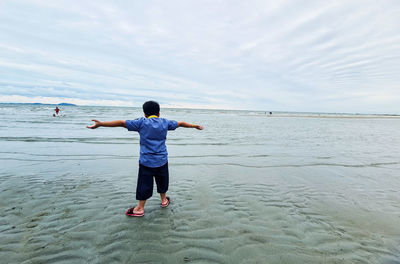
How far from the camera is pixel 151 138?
4.14 m

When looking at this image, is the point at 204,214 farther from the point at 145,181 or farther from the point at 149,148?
the point at 149,148

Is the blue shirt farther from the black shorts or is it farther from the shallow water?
the shallow water

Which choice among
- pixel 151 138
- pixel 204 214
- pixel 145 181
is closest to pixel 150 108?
pixel 151 138

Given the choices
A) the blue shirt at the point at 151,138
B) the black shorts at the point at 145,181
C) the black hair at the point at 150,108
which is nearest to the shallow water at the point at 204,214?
the black shorts at the point at 145,181

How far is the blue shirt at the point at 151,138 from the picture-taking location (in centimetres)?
406

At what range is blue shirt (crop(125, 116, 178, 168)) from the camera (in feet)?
13.3

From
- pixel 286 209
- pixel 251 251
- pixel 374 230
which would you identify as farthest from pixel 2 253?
pixel 374 230

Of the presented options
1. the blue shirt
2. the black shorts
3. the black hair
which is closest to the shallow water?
the black shorts

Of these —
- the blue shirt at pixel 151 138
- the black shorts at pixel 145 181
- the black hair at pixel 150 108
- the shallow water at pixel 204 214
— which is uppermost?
the black hair at pixel 150 108

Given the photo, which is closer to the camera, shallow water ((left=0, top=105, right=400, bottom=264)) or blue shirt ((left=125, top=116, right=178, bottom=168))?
shallow water ((left=0, top=105, right=400, bottom=264))

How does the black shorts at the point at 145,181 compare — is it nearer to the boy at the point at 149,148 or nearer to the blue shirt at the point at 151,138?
the boy at the point at 149,148

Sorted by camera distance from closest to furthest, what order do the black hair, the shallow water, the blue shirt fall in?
the shallow water, the blue shirt, the black hair

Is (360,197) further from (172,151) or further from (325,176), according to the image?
(172,151)

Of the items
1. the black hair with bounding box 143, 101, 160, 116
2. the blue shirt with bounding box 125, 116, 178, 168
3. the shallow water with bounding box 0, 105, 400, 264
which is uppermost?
the black hair with bounding box 143, 101, 160, 116
